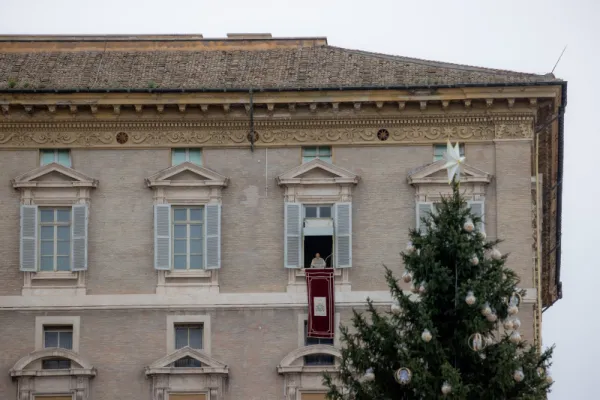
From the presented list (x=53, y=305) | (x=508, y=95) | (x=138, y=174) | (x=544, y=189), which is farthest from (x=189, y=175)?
(x=544, y=189)

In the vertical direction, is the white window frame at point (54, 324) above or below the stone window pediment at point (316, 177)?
below

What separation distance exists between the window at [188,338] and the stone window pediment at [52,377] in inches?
98.4

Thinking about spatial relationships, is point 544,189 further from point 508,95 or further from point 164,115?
point 164,115

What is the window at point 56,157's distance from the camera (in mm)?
60562

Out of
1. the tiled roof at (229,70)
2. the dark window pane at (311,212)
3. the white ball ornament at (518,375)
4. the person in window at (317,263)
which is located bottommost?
the white ball ornament at (518,375)

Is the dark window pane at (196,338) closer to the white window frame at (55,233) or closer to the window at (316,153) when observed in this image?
the white window frame at (55,233)

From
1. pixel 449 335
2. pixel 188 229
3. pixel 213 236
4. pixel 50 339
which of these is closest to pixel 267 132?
pixel 213 236

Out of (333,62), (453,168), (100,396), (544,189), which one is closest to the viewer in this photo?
(453,168)

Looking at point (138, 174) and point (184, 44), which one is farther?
point (184, 44)

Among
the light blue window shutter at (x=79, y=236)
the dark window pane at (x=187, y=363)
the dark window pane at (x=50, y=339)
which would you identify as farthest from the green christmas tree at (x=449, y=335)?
the light blue window shutter at (x=79, y=236)

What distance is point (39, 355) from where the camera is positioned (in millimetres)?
58781

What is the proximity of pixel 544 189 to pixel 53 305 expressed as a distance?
58.3 ft

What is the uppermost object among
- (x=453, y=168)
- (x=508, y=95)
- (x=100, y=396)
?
(x=508, y=95)

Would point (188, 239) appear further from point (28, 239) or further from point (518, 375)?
point (518, 375)
